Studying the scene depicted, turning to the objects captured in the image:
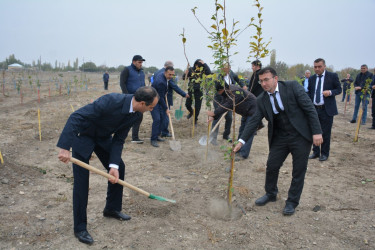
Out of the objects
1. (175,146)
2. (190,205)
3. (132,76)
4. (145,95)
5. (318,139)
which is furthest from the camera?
(132,76)

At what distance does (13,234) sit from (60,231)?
1.60 feet

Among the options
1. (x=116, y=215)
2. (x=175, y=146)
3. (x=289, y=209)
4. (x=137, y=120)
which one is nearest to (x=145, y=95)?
(x=137, y=120)

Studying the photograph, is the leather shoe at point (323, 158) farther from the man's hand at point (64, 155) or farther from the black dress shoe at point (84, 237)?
the man's hand at point (64, 155)

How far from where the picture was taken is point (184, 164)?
18.5 ft

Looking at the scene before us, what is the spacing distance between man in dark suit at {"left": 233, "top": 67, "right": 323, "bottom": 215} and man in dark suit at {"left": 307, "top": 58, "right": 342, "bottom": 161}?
7.83 ft

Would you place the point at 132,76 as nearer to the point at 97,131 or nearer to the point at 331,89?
the point at 97,131

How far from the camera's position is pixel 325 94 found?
17.9ft

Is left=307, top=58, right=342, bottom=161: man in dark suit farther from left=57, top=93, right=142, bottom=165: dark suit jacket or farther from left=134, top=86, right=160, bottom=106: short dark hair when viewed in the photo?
left=57, top=93, right=142, bottom=165: dark suit jacket

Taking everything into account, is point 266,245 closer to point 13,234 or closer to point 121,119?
point 121,119

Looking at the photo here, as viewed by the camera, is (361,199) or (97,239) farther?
(361,199)

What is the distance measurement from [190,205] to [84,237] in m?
1.46

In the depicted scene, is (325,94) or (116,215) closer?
(116,215)

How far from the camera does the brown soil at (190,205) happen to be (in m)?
3.17

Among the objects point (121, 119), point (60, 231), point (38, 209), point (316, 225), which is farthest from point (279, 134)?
point (38, 209)
